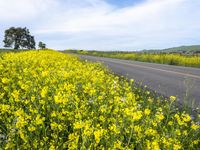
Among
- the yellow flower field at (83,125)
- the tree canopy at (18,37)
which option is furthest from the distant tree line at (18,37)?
the yellow flower field at (83,125)

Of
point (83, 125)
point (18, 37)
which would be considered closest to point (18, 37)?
point (18, 37)

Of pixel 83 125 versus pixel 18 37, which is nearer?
pixel 83 125

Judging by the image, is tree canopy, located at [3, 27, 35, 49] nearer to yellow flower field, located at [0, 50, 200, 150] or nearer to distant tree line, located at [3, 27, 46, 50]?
distant tree line, located at [3, 27, 46, 50]

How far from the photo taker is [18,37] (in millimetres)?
102688

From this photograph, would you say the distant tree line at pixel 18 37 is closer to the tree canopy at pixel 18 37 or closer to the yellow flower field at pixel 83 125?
the tree canopy at pixel 18 37

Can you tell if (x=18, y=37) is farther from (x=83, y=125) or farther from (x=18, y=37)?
(x=83, y=125)

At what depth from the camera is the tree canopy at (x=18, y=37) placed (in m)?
101

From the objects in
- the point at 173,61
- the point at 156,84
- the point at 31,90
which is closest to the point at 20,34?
the point at 173,61

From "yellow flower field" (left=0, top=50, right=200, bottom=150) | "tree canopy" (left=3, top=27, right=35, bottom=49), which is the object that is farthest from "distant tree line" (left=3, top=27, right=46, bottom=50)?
"yellow flower field" (left=0, top=50, right=200, bottom=150)

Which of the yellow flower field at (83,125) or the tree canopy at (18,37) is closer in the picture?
the yellow flower field at (83,125)

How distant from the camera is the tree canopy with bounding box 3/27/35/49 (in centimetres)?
10125

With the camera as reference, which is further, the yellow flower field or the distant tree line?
the distant tree line

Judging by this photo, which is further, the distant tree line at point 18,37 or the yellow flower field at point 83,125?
the distant tree line at point 18,37

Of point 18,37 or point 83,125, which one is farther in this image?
point 18,37
